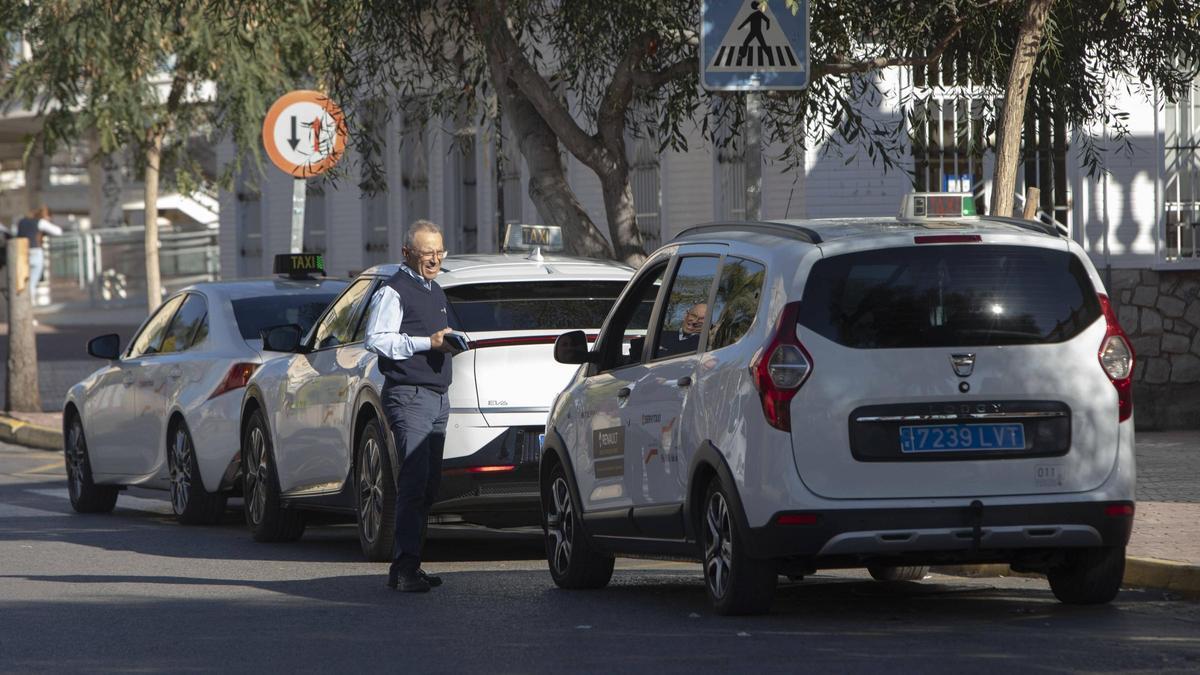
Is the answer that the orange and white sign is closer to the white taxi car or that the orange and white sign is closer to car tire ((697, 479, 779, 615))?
the white taxi car

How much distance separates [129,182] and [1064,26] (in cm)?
6370

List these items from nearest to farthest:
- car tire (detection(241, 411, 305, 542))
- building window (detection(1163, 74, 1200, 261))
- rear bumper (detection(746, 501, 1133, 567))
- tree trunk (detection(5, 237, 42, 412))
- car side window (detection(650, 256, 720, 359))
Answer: rear bumper (detection(746, 501, 1133, 567))
car side window (detection(650, 256, 720, 359))
car tire (detection(241, 411, 305, 542))
building window (detection(1163, 74, 1200, 261))
tree trunk (detection(5, 237, 42, 412))

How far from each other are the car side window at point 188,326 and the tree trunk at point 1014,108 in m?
5.28

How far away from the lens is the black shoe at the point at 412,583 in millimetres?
10327

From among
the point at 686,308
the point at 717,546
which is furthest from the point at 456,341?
the point at 717,546

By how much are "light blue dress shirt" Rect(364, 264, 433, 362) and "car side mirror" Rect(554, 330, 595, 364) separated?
2.05ft

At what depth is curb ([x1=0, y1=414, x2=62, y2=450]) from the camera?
22.1 meters

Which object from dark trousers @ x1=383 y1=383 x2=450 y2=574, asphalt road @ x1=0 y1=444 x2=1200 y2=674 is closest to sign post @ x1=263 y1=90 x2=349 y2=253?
asphalt road @ x1=0 y1=444 x2=1200 y2=674

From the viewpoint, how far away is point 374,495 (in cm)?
1158

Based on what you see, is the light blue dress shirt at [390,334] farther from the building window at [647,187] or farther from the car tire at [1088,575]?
the building window at [647,187]

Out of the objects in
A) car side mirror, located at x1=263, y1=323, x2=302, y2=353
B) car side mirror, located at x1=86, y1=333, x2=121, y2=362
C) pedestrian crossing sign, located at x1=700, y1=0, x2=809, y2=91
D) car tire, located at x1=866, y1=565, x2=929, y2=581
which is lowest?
car tire, located at x1=866, y1=565, x2=929, y2=581

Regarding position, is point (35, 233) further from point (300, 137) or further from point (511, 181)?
point (300, 137)

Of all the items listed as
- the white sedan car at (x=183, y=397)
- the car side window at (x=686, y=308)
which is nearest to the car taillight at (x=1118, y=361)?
the car side window at (x=686, y=308)

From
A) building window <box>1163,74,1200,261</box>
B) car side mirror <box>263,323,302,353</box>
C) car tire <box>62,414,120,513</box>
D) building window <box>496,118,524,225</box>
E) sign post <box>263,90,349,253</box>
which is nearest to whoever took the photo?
car side mirror <box>263,323,302,353</box>
